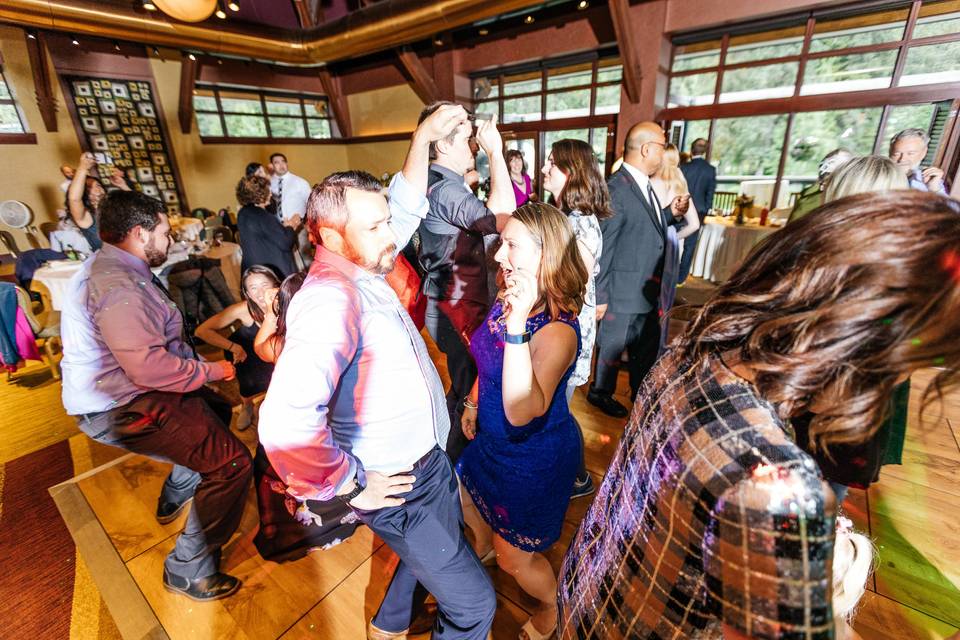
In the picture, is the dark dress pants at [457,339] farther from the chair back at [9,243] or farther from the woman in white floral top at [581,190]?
the chair back at [9,243]

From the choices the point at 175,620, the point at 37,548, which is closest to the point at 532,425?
the point at 175,620

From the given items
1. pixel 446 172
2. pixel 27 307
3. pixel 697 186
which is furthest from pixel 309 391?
pixel 697 186

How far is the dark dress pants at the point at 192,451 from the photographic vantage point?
1543 mm

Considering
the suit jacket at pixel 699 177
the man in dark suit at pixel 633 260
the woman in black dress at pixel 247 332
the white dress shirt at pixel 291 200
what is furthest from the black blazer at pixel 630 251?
the white dress shirt at pixel 291 200

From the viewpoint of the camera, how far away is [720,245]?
5094mm

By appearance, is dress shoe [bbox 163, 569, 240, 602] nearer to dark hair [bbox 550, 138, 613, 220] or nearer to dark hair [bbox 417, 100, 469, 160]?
A: dark hair [bbox 417, 100, 469, 160]

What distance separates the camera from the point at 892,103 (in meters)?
4.50

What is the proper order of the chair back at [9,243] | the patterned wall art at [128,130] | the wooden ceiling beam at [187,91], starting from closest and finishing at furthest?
the chair back at [9,243] → the patterned wall art at [128,130] → the wooden ceiling beam at [187,91]

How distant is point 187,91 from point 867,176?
10.2 meters

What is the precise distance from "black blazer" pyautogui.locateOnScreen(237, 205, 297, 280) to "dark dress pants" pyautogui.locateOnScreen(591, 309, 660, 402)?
242cm

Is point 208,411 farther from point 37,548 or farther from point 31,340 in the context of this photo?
point 31,340

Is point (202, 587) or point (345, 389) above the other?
point (345, 389)

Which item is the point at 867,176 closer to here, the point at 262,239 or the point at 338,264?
the point at 338,264

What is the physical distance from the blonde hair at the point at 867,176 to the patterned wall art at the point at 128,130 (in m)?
9.45
